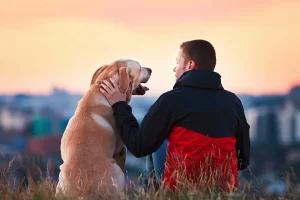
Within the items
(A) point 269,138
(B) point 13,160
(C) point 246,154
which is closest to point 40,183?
(B) point 13,160

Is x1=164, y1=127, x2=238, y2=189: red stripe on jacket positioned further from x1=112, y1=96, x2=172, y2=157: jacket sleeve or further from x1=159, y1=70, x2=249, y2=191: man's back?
x1=112, y1=96, x2=172, y2=157: jacket sleeve

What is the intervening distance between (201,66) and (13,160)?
5.78ft

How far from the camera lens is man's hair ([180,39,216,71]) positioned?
22.7ft

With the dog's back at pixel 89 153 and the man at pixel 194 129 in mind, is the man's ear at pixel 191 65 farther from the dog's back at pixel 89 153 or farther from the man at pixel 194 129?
the dog's back at pixel 89 153

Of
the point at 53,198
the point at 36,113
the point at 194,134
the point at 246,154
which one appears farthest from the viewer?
the point at 36,113

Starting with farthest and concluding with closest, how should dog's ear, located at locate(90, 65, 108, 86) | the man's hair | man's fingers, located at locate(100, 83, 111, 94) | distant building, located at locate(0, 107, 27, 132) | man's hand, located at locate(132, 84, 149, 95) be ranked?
distant building, located at locate(0, 107, 27, 132), man's hand, located at locate(132, 84, 149, 95), dog's ear, located at locate(90, 65, 108, 86), man's fingers, located at locate(100, 83, 111, 94), the man's hair

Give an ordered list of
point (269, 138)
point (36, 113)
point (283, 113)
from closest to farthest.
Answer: point (36, 113)
point (269, 138)
point (283, 113)

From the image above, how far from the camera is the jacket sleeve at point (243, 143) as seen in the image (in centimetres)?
707

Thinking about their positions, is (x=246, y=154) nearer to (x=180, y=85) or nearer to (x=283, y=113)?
(x=180, y=85)

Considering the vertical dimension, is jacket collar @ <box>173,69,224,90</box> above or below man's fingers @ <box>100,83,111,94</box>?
above

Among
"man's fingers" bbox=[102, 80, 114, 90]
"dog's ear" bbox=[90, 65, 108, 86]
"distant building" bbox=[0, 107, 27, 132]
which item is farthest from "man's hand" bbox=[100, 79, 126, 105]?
"distant building" bbox=[0, 107, 27, 132]

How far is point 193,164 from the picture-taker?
22.1 ft

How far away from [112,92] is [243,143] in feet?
3.97

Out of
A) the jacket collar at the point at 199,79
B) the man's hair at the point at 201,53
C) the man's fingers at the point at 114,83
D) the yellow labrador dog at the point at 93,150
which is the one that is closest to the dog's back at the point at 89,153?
the yellow labrador dog at the point at 93,150
